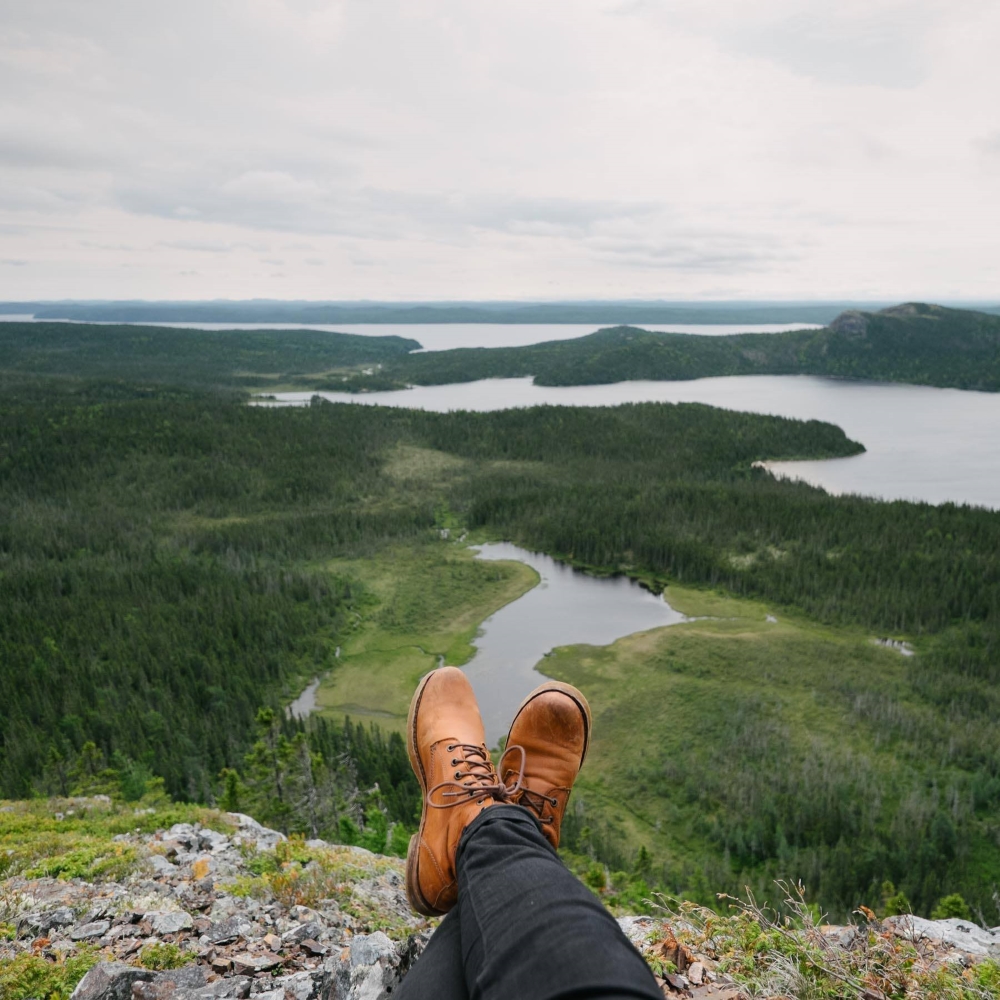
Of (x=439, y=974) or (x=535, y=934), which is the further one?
(x=439, y=974)

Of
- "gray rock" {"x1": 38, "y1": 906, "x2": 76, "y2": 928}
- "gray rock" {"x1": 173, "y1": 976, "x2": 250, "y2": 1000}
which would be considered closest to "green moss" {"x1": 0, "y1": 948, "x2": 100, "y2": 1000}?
"gray rock" {"x1": 38, "y1": 906, "x2": 76, "y2": 928}

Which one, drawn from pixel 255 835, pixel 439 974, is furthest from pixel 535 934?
pixel 255 835

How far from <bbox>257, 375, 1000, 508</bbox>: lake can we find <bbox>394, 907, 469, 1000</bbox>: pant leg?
60.1 metres

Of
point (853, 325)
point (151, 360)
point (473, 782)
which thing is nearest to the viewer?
point (473, 782)

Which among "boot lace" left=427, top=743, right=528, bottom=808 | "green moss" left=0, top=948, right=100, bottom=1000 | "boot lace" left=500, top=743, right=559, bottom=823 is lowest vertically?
"green moss" left=0, top=948, right=100, bottom=1000

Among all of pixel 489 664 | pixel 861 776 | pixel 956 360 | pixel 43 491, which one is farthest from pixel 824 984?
pixel 956 360

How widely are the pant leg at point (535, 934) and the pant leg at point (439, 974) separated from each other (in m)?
0.11

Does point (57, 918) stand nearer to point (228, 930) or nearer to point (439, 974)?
point (228, 930)

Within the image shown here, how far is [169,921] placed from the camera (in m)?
4.72

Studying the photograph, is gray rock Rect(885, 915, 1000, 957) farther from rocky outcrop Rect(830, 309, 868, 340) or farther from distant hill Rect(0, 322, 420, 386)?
rocky outcrop Rect(830, 309, 868, 340)

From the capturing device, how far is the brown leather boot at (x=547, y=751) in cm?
477

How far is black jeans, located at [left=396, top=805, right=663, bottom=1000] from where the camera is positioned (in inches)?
93.8

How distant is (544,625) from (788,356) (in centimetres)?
17739

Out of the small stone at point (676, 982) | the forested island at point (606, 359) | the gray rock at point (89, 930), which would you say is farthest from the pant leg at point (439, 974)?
the forested island at point (606, 359)
